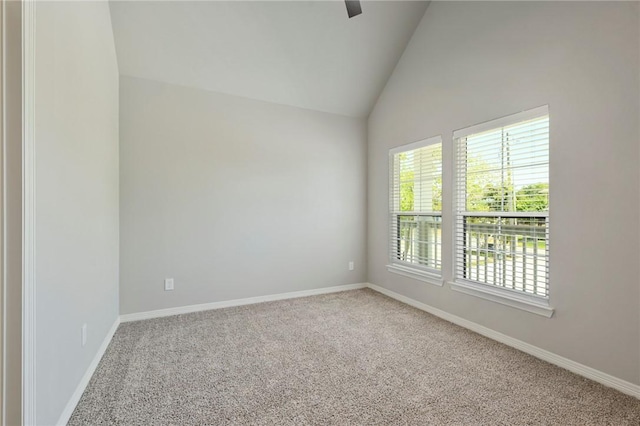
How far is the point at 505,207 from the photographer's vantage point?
8.72 ft

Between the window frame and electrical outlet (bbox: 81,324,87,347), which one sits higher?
the window frame

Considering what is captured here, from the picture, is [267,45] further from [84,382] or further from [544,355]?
[544,355]

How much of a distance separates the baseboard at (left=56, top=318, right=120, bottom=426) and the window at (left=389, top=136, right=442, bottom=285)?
124 inches

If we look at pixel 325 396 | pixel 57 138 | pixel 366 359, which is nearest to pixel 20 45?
pixel 57 138

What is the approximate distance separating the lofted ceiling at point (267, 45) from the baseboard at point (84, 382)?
2.60m

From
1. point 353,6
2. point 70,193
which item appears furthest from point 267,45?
point 70,193

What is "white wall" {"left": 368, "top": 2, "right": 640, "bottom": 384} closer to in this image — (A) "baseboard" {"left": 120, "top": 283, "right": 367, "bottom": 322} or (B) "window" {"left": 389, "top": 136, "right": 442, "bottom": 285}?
(B) "window" {"left": 389, "top": 136, "right": 442, "bottom": 285}

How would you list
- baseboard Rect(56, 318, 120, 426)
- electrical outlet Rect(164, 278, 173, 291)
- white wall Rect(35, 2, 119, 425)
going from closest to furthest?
white wall Rect(35, 2, 119, 425) < baseboard Rect(56, 318, 120, 426) < electrical outlet Rect(164, 278, 173, 291)

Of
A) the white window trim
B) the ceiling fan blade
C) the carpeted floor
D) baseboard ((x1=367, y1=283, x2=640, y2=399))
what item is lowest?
the carpeted floor

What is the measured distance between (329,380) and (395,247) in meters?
2.29

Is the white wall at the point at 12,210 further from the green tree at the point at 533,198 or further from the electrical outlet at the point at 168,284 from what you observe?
the green tree at the point at 533,198

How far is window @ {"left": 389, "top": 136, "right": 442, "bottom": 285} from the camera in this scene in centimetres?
337

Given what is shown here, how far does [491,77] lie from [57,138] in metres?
3.27

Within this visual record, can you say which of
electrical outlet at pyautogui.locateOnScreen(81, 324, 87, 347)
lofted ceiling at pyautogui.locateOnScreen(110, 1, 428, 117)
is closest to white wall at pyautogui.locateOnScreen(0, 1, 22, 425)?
electrical outlet at pyautogui.locateOnScreen(81, 324, 87, 347)
